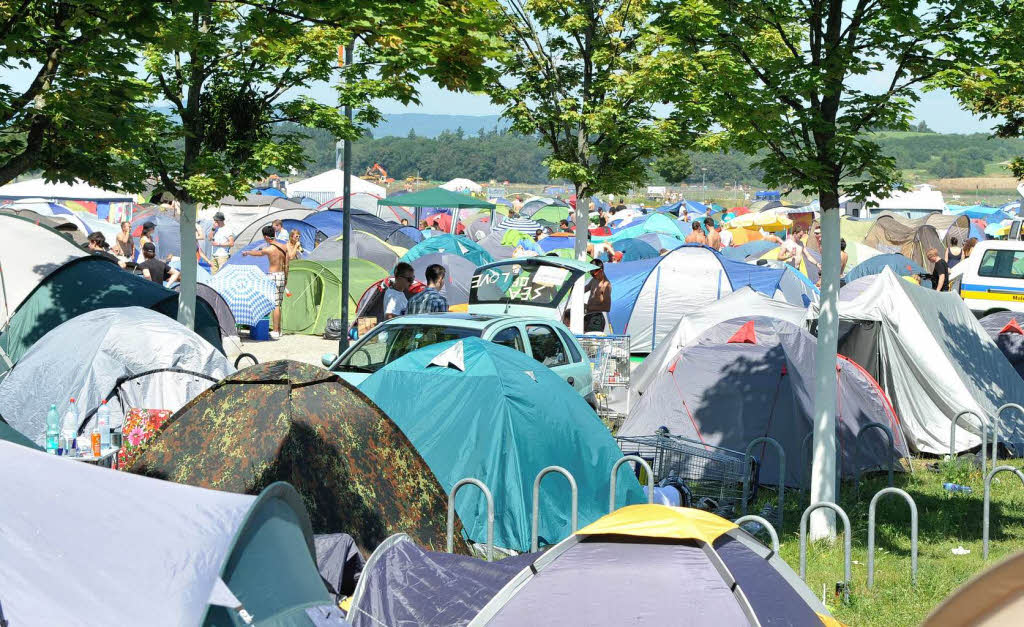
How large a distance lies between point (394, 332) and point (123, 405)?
7.90ft

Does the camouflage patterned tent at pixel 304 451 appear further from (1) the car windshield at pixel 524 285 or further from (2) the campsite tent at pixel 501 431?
(1) the car windshield at pixel 524 285

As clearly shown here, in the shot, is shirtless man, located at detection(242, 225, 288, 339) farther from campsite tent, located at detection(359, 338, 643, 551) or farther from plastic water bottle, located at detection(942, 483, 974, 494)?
plastic water bottle, located at detection(942, 483, 974, 494)

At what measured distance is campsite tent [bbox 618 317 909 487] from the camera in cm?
983

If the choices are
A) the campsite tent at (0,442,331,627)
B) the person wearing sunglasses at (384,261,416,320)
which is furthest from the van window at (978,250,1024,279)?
the campsite tent at (0,442,331,627)

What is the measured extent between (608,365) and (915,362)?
3.31m

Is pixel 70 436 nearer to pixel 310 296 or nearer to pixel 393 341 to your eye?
pixel 393 341

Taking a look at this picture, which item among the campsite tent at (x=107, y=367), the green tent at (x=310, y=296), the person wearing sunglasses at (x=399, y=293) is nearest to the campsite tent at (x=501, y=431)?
the campsite tent at (x=107, y=367)

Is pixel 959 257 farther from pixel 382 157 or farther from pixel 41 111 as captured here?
pixel 382 157

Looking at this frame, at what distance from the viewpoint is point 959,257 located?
20203 millimetres

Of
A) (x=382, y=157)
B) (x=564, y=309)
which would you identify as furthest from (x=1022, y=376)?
(x=382, y=157)

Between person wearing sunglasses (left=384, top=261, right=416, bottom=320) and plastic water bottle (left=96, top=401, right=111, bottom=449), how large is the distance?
408cm

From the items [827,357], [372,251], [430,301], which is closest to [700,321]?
[430,301]

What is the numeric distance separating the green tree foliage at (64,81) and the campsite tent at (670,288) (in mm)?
9385

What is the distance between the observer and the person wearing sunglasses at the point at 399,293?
12305 millimetres
